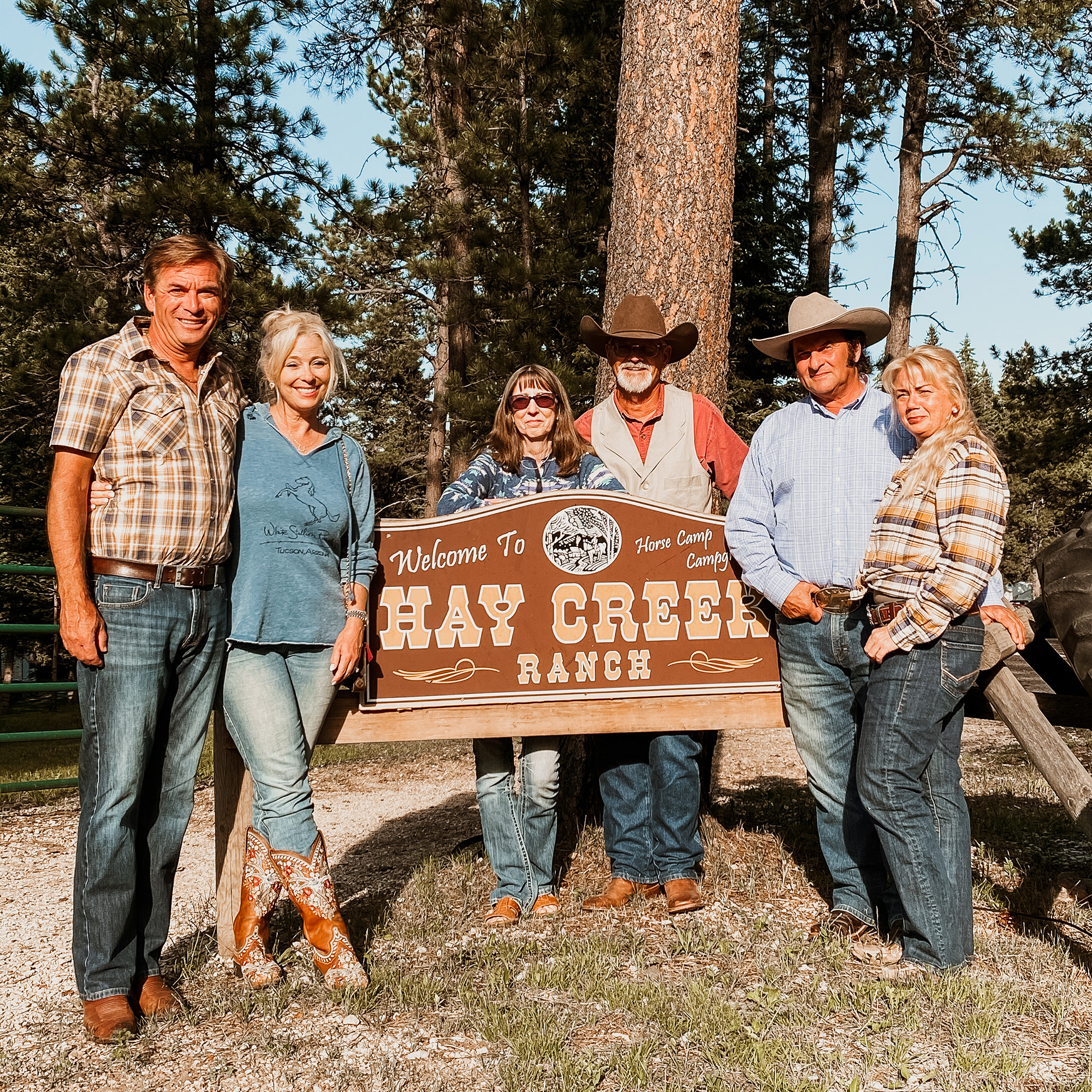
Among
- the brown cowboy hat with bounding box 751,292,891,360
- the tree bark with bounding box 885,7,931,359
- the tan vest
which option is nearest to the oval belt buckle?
the tan vest

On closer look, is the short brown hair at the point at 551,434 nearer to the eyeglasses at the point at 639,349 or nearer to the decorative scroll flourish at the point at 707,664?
the eyeglasses at the point at 639,349

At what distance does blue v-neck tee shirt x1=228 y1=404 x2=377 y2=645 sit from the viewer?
3.31 m

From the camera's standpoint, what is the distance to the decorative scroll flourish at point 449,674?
12.7 feet

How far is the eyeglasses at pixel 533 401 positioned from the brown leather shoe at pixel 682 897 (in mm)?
1872

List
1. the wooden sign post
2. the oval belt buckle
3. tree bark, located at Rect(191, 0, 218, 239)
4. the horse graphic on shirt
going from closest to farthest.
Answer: the horse graphic on shirt < the oval belt buckle < the wooden sign post < tree bark, located at Rect(191, 0, 218, 239)

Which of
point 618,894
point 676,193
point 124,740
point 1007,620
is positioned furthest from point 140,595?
point 676,193

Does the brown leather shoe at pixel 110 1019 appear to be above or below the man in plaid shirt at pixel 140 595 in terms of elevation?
below

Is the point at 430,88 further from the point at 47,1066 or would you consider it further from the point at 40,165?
the point at 47,1066

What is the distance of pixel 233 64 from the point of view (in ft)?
32.2

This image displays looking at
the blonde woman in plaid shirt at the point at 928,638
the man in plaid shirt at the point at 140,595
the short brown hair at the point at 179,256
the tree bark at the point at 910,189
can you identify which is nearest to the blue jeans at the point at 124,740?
the man in plaid shirt at the point at 140,595

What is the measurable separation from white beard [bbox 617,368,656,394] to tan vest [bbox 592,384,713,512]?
0.36ft

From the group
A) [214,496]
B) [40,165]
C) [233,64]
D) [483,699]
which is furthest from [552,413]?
[40,165]

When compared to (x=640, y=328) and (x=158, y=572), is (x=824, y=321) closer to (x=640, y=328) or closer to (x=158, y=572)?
(x=640, y=328)

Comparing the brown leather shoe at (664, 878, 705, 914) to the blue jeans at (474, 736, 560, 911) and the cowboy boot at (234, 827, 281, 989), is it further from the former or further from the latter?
the cowboy boot at (234, 827, 281, 989)
